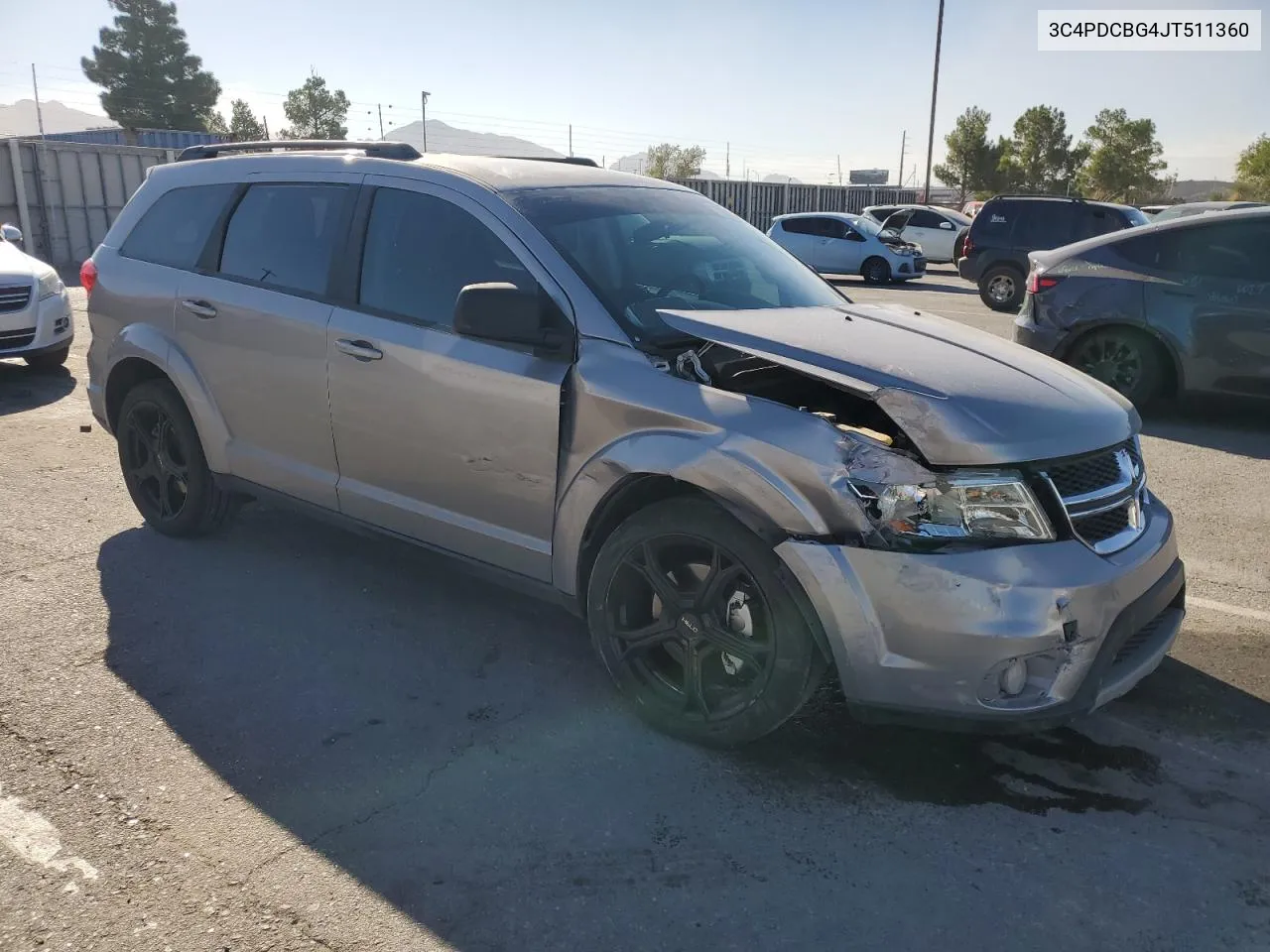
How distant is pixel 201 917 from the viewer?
7.98 ft

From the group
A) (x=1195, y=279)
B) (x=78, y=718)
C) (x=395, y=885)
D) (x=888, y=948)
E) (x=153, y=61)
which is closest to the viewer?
(x=888, y=948)

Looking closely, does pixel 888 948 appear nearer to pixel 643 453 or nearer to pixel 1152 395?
pixel 643 453

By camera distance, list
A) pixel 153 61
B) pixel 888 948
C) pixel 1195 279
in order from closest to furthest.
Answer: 1. pixel 888 948
2. pixel 1195 279
3. pixel 153 61

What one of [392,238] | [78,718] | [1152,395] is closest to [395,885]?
[78,718]

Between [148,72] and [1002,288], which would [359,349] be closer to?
[1002,288]

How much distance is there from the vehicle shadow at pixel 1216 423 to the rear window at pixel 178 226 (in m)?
6.38

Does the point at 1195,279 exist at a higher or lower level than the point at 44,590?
higher

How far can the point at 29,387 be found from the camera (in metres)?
8.87

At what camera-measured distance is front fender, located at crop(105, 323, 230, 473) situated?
457cm

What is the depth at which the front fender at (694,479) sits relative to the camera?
2.80 metres

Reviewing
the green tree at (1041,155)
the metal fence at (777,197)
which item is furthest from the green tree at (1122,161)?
the metal fence at (777,197)

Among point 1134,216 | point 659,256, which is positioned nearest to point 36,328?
point 659,256

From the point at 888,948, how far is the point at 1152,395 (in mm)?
6682

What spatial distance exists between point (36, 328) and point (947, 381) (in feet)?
28.0
